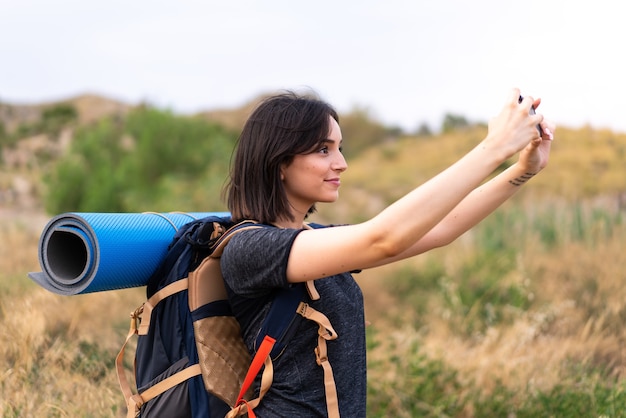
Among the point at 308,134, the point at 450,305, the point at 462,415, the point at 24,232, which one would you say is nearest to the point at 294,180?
the point at 308,134

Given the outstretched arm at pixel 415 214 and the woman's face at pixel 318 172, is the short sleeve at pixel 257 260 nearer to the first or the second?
the outstretched arm at pixel 415 214

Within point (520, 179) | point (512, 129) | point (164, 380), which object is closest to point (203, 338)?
point (164, 380)

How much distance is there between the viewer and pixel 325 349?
2051mm

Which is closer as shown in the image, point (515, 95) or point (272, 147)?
point (515, 95)

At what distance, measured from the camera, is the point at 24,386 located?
3.08 metres

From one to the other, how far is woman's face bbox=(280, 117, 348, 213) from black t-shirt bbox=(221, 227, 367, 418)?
0.82ft

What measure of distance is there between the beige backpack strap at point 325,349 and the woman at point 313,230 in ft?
0.08

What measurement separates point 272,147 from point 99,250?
54 cm

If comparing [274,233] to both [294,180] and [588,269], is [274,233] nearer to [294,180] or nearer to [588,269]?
[294,180]

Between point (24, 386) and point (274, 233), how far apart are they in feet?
5.48

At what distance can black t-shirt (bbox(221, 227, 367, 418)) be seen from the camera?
6.38 feet

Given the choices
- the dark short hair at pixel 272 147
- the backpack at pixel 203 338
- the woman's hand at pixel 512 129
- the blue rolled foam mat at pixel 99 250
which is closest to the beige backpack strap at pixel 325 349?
the backpack at pixel 203 338

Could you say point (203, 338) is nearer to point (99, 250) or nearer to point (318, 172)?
point (99, 250)

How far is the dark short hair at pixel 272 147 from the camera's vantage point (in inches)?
85.3
